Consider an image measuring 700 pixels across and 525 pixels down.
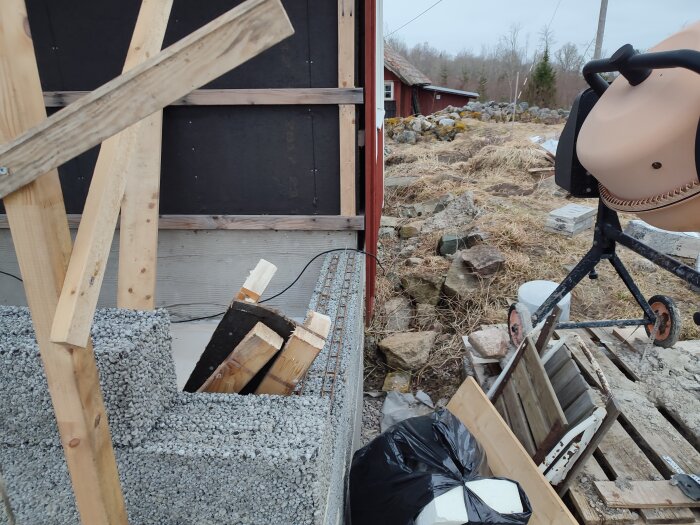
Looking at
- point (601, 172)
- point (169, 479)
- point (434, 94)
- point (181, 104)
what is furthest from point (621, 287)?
point (434, 94)

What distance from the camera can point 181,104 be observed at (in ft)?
10.6

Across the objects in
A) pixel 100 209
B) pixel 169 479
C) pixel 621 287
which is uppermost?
pixel 100 209

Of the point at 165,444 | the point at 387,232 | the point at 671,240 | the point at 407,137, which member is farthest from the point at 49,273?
the point at 407,137

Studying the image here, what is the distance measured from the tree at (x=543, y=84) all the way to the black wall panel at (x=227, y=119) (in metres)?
26.2

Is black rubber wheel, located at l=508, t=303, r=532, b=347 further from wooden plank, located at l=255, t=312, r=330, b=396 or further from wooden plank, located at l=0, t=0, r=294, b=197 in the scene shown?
wooden plank, located at l=0, t=0, r=294, b=197

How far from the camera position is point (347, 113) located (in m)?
3.14

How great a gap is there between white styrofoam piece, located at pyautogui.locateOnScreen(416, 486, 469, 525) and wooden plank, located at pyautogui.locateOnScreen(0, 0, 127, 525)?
1.01m

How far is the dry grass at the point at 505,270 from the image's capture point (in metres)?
3.89

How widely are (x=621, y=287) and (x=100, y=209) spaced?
5074mm

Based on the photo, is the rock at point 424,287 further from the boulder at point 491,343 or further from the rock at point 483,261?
the boulder at point 491,343

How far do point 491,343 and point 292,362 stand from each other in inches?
83.2

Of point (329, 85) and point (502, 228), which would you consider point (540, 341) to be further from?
point (502, 228)

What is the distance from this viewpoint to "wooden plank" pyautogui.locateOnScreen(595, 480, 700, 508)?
7.03 ft

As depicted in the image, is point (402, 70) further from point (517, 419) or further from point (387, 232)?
point (517, 419)
